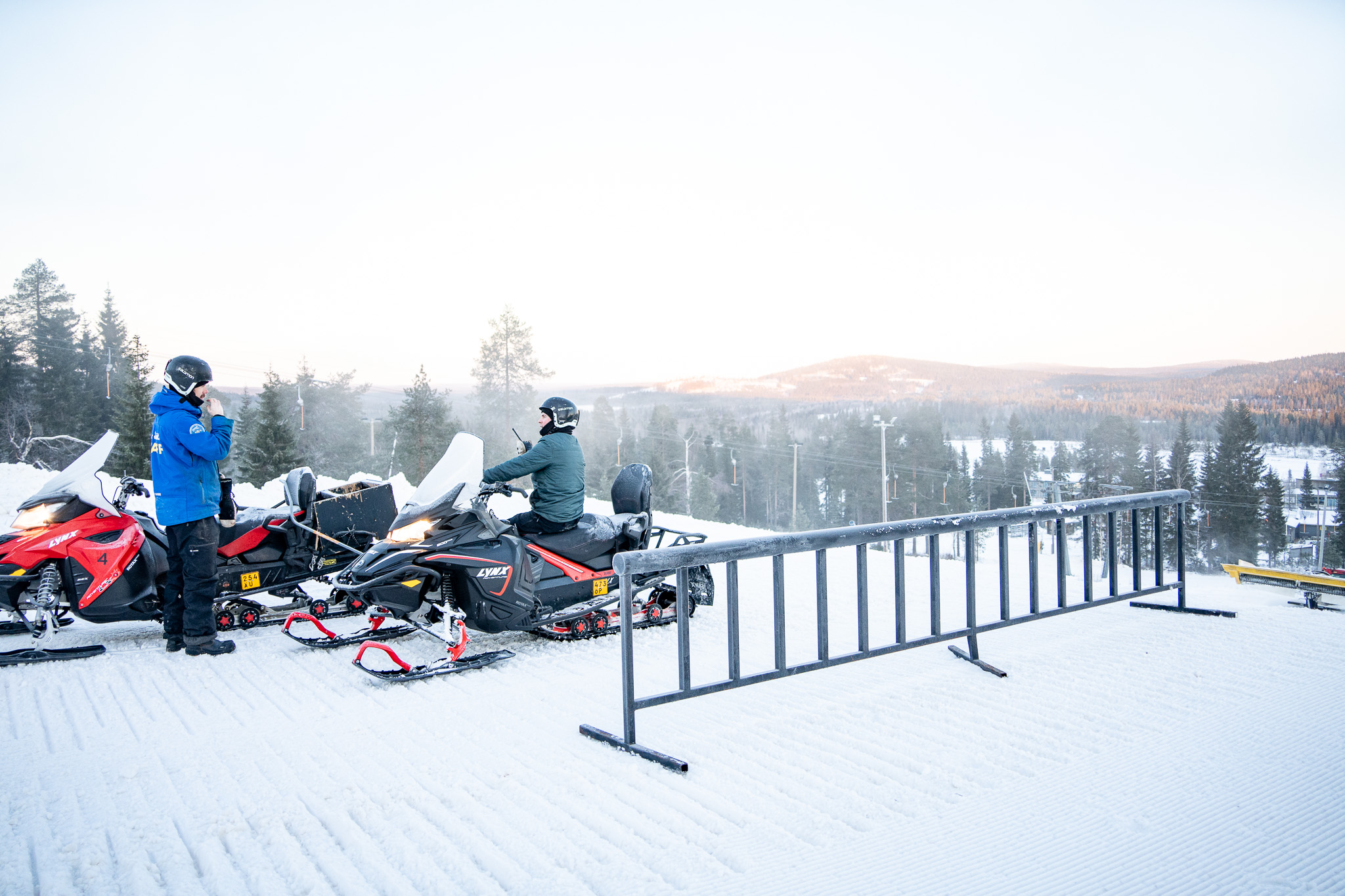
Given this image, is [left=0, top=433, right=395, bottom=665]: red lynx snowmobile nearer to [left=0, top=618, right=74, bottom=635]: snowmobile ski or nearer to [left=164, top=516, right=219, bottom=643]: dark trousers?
[left=0, top=618, right=74, bottom=635]: snowmobile ski

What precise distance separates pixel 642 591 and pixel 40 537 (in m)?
→ 4.06

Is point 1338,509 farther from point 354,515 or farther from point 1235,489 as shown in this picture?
point 354,515

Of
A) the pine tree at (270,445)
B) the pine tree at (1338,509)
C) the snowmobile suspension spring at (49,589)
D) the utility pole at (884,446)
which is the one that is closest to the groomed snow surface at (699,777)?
the snowmobile suspension spring at (49,589)

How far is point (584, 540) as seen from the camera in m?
5.18

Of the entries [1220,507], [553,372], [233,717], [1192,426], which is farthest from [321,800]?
[1192,426]

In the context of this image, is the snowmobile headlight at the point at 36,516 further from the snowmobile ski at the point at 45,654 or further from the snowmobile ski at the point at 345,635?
the snowmobile ski at the point at 345,635

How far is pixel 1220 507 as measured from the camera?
35.6m

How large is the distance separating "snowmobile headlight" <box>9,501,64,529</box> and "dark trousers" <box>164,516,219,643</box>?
776mm

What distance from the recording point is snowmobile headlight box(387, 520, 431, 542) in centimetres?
452

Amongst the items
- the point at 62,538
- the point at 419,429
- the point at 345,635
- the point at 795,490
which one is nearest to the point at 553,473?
the point at 345,635

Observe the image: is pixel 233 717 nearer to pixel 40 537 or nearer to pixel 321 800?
pixel 321 800

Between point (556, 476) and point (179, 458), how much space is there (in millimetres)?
2504

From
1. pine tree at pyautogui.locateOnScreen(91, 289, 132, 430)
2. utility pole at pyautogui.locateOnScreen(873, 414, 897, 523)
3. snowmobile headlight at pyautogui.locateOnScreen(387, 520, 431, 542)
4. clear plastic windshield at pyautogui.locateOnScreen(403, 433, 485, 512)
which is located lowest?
utility pole at pyautogui.locateOnScreen(873, 414, 897, 523)

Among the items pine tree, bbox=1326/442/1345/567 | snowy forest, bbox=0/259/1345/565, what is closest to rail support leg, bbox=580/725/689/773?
snowy forest, bbox=0/259/1345/565
